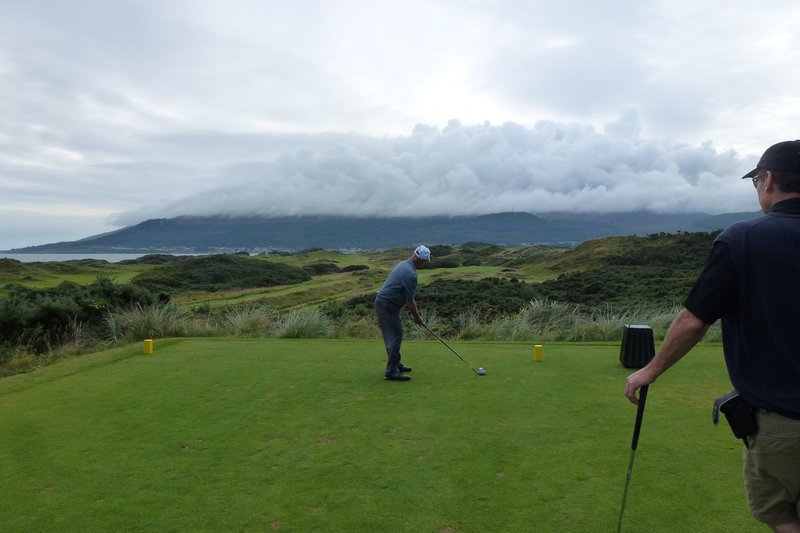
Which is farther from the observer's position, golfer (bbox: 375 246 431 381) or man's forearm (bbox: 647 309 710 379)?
golfer (bbox: 375 246 431 381)

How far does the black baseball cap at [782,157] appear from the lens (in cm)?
279

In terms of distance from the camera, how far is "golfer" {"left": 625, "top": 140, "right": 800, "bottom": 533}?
2.67 m

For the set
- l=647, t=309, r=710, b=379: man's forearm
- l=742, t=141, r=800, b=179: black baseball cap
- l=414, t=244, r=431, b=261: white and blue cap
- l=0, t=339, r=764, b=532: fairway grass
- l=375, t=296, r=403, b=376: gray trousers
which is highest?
l=742, t=141, r=800, b=179: black baseball cap

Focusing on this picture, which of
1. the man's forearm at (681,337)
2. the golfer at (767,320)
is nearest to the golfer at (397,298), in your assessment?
the man's forearm at (681,337)

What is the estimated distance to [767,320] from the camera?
8.87ft

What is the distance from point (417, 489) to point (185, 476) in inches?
79.1

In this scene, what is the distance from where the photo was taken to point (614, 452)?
5.29 m

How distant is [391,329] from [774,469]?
20.4 feet

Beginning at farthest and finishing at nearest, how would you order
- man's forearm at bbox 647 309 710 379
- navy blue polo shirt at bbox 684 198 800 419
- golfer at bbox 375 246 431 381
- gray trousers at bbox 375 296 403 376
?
golfer at bbox 375 246 431 381 < gray trousers at bbox 375 296 403 376 < man's forearm at bbox 647 309 710 379 < navy blue polo shirt at bbox 684 198 800 419

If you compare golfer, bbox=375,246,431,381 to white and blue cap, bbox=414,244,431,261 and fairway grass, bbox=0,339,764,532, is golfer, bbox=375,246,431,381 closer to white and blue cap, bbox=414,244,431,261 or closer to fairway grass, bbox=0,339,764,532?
white and blue cap, bbox=414,244,431,261

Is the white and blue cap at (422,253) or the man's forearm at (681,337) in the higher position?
the white and blue cap at (422,253)

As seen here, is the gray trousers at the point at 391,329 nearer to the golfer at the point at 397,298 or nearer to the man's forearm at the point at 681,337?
the golfer at the point at 397,298

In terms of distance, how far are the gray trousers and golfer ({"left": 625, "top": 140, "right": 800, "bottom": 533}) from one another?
225 inches

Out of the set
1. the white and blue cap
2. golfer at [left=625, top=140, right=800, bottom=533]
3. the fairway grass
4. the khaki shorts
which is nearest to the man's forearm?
golfer at [left=625, top=140, right=800, bottom=533]
